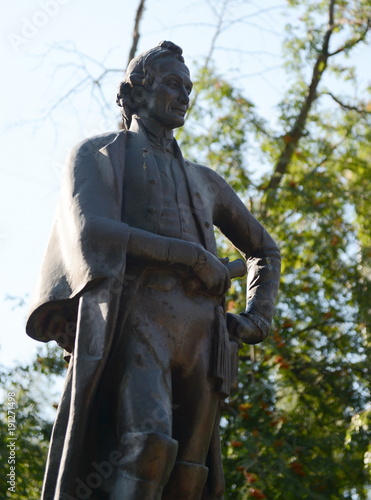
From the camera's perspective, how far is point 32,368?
1454 cm

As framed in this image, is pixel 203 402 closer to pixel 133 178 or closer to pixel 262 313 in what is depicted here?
pixel 262 313

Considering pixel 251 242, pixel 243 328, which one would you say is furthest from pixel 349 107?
pixel 243 328

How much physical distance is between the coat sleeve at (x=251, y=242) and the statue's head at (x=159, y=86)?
63cm

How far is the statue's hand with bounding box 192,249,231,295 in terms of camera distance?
21.5ft

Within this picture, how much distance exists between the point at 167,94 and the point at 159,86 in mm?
78

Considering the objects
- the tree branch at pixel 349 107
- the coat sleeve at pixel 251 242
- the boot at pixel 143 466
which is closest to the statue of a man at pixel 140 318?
the boot at pixel 143 466

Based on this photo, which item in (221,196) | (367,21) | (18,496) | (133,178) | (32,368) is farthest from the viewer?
(367,21)

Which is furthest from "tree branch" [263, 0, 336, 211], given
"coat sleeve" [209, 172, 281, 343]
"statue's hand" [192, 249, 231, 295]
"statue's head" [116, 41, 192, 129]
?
"statue's hand" [192, 249, 231, 295]

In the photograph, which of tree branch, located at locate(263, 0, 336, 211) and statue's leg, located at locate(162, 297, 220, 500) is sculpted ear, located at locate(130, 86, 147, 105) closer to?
statue's leg, located at locate(162, 297, 220, 500)

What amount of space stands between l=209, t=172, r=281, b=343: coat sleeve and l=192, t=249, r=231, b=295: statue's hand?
2.19 ft

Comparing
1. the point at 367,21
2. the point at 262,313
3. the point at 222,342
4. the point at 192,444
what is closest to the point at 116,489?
the point at 192,444

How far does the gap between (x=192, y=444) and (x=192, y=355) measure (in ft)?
1.65

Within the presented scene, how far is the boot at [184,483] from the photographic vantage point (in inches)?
247

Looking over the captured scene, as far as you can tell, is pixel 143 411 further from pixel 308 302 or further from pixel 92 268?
pixel 308 302
